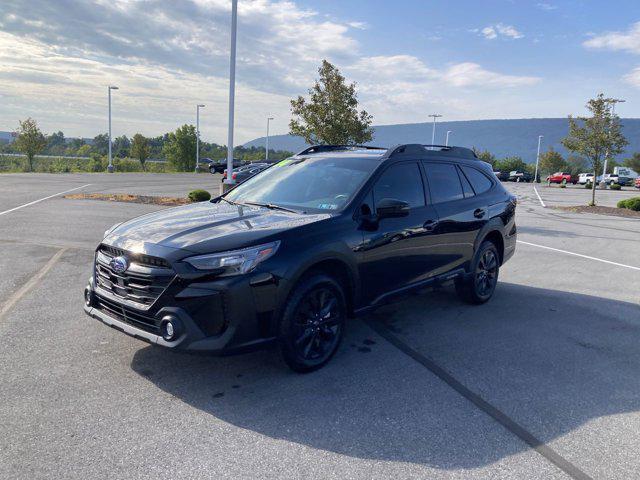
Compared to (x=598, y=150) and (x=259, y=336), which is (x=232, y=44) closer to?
(x=259, y=336)

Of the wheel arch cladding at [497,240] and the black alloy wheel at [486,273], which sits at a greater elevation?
the wheel arch cladding at [497,240]

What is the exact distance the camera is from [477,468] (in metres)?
2.78

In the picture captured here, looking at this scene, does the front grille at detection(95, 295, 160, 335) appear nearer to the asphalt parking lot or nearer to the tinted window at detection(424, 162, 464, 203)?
the asphalt parking lot

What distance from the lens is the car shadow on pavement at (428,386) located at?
305 cm

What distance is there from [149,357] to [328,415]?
1.69 meters

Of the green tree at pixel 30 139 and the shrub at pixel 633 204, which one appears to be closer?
the shrub at pixel 633 204

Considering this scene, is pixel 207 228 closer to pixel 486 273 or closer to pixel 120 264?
pixel 120 264

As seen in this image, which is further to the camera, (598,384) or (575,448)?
(598,384)

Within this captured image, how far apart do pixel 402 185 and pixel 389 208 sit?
73 centimetres

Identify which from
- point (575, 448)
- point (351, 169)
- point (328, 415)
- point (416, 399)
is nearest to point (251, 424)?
point (328, 415)

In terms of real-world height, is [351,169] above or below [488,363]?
above

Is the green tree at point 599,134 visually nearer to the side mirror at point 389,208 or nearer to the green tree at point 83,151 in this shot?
the side mirror at point 389,208

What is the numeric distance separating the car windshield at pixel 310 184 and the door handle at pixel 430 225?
81cm

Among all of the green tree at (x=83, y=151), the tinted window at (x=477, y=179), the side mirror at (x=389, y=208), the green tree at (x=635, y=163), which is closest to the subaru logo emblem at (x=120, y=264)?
the side mirror at (x=389, y=208)
